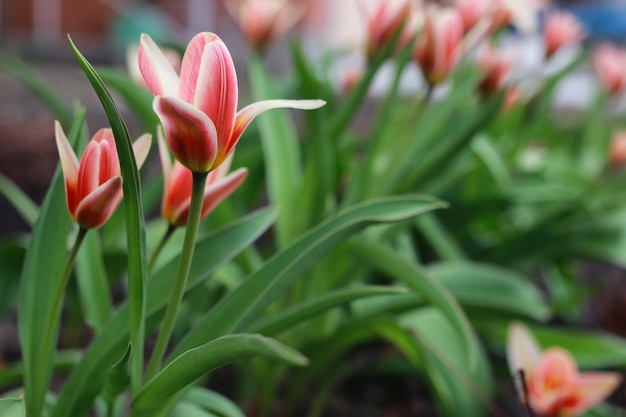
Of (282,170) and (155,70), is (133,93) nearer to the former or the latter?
(282,170)

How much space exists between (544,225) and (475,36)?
363 millimetres

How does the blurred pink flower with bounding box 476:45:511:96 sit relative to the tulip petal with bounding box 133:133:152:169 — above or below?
below

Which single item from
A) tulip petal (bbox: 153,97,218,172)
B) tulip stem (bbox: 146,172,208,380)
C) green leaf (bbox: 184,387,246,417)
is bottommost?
green leaf (bbox: 184,387,246,417)

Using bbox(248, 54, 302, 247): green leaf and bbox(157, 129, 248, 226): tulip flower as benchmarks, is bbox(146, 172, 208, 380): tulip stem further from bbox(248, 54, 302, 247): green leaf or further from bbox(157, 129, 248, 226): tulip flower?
bbox(248, 54, 302, 247): green leaf

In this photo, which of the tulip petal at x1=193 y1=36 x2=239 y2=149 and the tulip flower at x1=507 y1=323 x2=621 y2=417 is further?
the tulip flower at x1=507 y1=323 x2=621 y2=417

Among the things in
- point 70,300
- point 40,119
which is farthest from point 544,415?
point 40,119

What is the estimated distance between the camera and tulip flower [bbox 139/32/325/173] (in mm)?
368

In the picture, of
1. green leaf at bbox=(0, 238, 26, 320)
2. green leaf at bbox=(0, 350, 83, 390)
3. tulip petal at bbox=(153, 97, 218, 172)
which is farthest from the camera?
green leaf at bbox=(0, 238, 26, 320)

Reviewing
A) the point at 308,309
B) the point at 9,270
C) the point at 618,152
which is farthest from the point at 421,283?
the point at 618,152

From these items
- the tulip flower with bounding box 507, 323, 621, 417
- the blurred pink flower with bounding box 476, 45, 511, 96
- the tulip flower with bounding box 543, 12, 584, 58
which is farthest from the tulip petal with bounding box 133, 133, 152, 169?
the tulip flower with bounding box 543, 12, 584, 58

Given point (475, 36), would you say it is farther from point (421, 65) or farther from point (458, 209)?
point (458, 209)

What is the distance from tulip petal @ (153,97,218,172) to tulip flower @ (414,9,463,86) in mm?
539

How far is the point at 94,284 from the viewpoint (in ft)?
2.11

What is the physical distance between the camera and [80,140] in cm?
55
